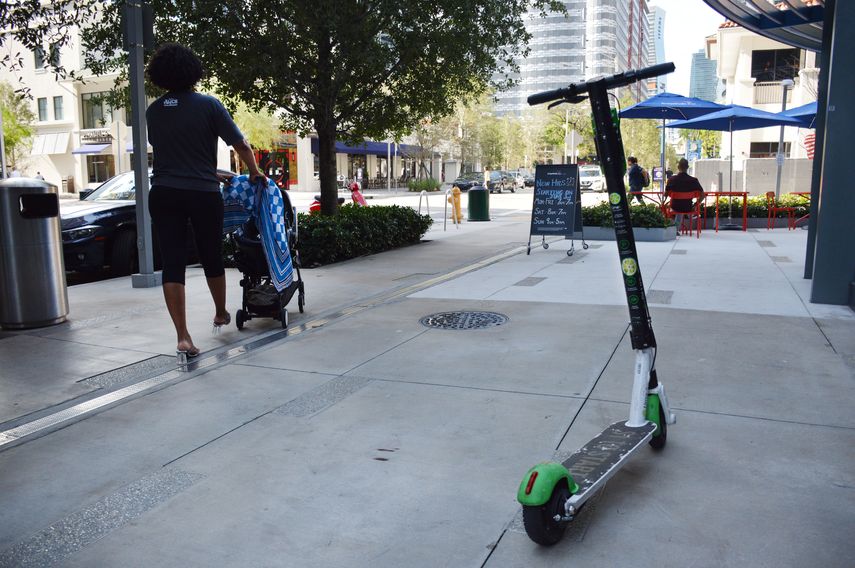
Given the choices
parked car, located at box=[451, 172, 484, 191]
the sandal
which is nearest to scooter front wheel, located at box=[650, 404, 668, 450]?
the sandal

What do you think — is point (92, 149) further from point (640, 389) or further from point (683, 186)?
point (640, 389)

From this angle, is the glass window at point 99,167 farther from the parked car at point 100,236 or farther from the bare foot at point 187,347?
the bare foot at point 187,347

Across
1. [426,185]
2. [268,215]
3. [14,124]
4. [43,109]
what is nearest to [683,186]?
[268,215]

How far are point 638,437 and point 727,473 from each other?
0.46 meters

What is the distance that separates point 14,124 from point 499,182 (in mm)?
31367

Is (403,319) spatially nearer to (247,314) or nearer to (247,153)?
(247,314)

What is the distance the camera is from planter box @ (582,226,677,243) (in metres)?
13.5

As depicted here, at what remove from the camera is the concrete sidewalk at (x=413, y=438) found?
266 centimetres

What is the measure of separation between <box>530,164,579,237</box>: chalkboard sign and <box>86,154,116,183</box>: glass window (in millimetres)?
45802

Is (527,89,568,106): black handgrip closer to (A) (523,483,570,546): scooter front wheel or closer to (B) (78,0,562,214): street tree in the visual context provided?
(A) (523,483,570,546): scooter front wheel

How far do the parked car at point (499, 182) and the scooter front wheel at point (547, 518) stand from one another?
49.9 m

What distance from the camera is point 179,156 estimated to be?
5.08 m

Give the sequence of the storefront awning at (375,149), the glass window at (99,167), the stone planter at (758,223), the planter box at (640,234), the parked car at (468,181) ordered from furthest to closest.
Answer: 1. the storefront awning at (375,149)
2. the parked car at (468,181)
3. the glass window at (99,167)
4. the stone planter at (758,223)
5. the planter box at (640,234)

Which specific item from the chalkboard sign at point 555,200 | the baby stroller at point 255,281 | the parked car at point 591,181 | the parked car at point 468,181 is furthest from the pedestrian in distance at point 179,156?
the parked car at point 468,181
